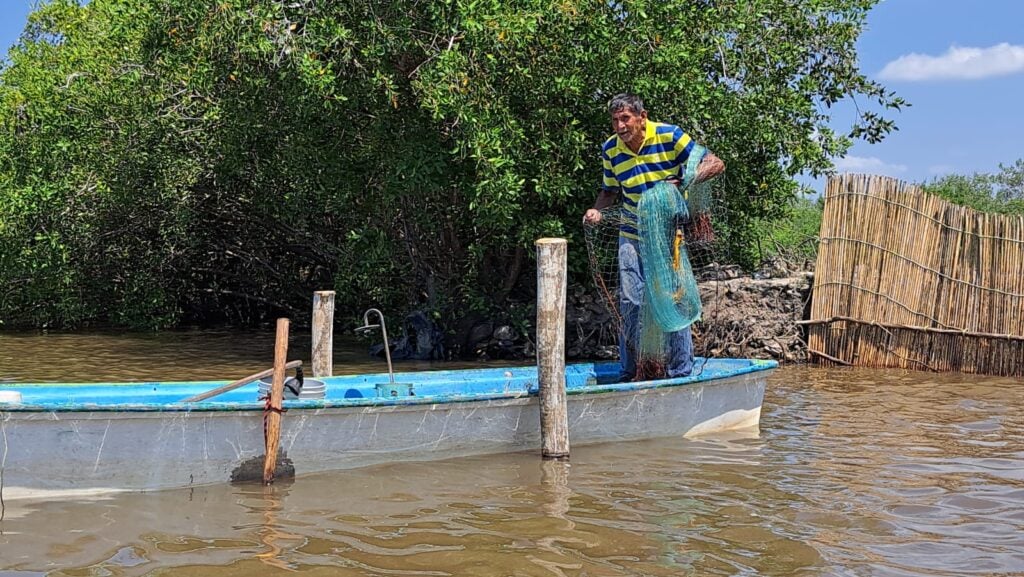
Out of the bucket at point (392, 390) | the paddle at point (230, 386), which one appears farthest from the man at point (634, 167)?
the paddle at point (230, 386)

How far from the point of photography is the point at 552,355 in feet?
22.9

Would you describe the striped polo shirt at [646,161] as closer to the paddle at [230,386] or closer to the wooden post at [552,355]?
the wooden post at [552,355]

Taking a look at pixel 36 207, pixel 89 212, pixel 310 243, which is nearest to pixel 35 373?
pixel 36 207

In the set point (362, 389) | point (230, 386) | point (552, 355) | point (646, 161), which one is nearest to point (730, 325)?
point (646, 161)

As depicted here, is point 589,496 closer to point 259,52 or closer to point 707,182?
point 707,182

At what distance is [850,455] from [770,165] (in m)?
5.58

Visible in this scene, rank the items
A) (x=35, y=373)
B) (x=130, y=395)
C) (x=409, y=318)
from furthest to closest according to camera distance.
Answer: (x=409, y=318), (x=35, y=373), (x=130, y=395)

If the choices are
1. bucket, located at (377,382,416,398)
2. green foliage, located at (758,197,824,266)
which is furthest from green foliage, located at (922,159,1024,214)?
bucket, located at (377,382,416,398)

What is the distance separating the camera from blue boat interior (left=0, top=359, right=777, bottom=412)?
586cm

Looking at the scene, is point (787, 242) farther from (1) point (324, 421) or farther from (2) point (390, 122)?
(1) point (324, 421)

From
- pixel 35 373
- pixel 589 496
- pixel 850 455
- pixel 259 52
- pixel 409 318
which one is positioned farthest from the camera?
pixel 409 318

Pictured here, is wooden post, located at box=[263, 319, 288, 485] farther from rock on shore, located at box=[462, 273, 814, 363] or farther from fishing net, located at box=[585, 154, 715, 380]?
rock on shore, located at box=[462, 273, 814, 363]

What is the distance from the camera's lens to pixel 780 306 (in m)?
12.6

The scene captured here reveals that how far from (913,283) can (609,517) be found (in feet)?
24.3
